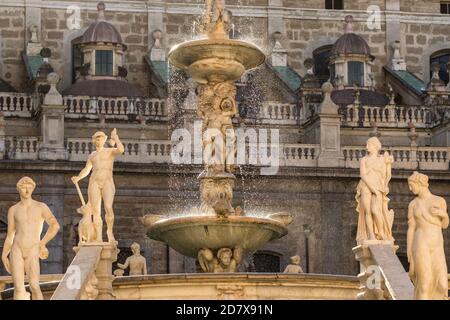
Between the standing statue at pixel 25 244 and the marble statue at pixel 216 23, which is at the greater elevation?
the marble statue at pixel 216 23

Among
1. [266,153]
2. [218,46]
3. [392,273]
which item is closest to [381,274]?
[392,273]

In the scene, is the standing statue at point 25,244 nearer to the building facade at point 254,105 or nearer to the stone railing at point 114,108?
the building facade at point 254,105

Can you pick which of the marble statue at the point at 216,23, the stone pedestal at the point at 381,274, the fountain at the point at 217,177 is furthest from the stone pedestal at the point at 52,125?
the stone pedestal at the point at 381,274

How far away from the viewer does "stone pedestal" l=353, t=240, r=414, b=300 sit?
28812 millimetres

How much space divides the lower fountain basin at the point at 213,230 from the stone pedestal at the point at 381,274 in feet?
12.0

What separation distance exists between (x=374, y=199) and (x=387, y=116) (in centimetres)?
2774

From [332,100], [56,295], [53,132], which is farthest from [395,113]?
[56,295]

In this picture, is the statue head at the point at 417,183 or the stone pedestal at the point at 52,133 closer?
the statue head at the point at 417,183

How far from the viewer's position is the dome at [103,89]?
5722 centimetres

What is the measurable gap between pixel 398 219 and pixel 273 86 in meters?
7.10

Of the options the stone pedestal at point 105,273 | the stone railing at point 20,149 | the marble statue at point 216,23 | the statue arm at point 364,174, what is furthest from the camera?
the stone railing at point 20,149

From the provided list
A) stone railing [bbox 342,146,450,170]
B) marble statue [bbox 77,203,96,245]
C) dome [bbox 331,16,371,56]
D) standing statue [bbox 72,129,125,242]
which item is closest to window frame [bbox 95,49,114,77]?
dome [bbox 331,16,371,56]

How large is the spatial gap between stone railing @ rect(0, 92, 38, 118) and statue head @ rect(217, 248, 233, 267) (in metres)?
23.0

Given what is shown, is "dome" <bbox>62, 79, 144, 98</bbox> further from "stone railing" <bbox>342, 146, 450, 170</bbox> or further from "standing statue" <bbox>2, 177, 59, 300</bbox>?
"standing statue" <bbox>2, 177, 59, 300</bbox>
